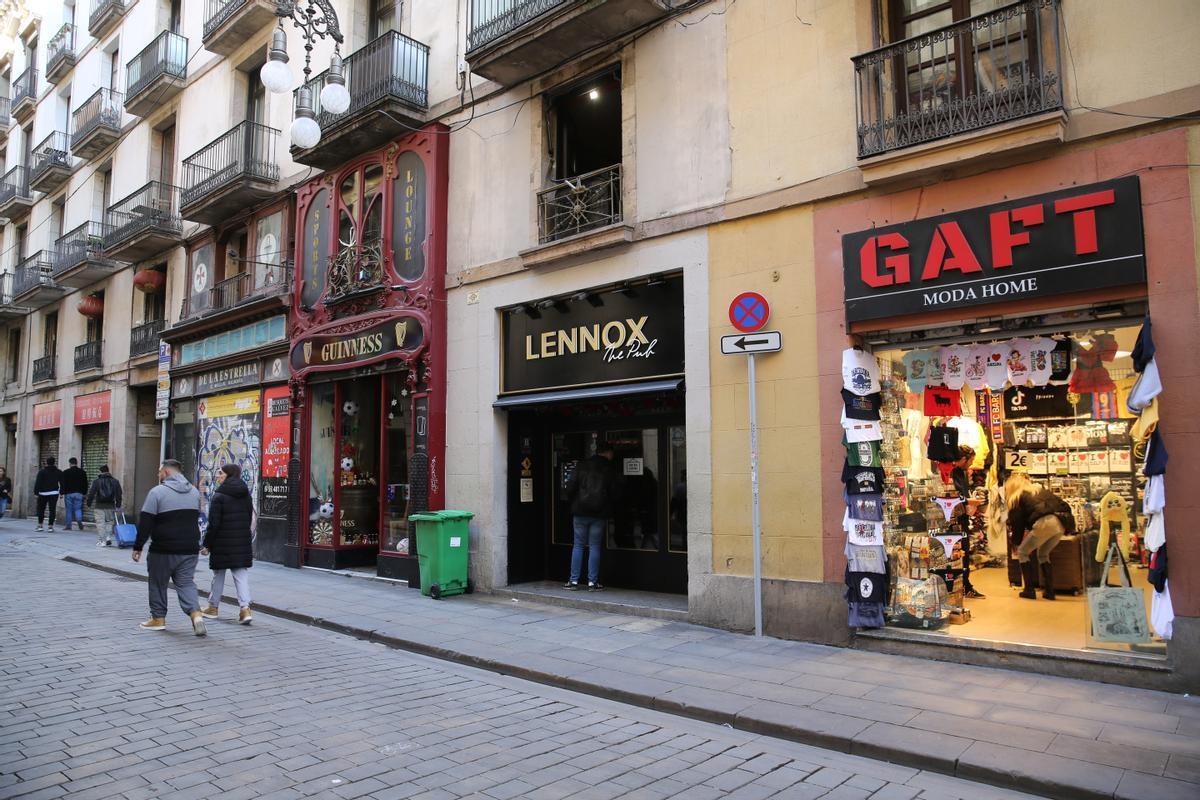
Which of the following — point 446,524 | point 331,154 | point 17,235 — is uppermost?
point 17,235

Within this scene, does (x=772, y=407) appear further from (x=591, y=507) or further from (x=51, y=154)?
(x=51, y=154)

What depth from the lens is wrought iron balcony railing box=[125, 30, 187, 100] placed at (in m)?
19.7

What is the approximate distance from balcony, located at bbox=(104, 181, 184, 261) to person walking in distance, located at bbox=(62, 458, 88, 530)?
6205mm

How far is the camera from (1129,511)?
754 cm

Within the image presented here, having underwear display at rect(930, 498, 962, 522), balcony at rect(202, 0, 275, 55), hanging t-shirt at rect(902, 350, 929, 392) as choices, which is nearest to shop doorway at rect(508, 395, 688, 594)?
hanging t-shirt at rect(902, 350, 929, 392)

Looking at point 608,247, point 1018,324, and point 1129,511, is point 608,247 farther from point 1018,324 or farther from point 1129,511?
point 1129,511

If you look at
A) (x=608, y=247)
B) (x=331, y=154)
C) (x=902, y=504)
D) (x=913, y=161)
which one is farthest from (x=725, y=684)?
(x=331, y=154)

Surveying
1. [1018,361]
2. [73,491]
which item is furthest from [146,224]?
[1018,361]

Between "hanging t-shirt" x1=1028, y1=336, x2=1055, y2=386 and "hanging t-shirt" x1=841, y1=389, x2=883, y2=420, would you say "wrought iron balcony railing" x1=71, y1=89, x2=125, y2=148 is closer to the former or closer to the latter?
"hanging t-shirt" x1=841, y1=389, x2=883, y2=420

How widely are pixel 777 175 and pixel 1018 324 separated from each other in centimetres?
298

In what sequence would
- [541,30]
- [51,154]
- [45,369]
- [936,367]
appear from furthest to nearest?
[45,369] < [51,154] < [541,30] < [936,367]

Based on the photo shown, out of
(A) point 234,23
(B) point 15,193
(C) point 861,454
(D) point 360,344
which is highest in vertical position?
(B) point 15,193

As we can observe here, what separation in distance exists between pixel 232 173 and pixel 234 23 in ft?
11.3

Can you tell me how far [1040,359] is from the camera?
290 inches
